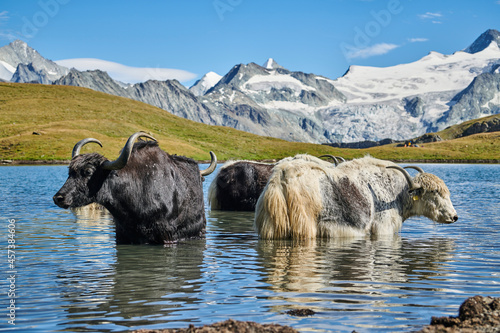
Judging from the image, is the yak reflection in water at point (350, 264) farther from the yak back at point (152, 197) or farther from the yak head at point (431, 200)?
the yak back at point (152, 197)

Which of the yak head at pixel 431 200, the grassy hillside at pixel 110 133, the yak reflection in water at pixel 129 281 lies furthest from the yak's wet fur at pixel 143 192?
the grassy hillside at pixel 110 133

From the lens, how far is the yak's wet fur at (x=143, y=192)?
11531mm

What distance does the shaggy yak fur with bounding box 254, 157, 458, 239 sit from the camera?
13.5m

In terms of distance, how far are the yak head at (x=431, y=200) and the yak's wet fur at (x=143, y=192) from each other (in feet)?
19.6

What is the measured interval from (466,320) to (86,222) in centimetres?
1621

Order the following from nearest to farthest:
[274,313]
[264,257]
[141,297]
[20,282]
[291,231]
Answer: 1. [274,313]
2. [141,297]
3. [20,282]
4. [264,257]
5. [291,231]

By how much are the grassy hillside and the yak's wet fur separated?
86.6m

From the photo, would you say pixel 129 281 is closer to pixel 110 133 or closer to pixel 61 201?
pixel 61 201

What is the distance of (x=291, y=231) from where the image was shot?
45.2 feet

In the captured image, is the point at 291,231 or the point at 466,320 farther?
the point at 291,231

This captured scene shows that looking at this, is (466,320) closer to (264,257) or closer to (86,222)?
(264,257)

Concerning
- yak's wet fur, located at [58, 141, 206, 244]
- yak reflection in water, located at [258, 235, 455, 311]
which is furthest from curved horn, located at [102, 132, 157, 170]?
yak reflection in water, located at [258, 235, 455, 311]

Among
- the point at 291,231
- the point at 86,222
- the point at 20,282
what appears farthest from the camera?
the point at 86,222

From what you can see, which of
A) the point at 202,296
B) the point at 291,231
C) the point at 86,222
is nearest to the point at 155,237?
the point at 291,231
